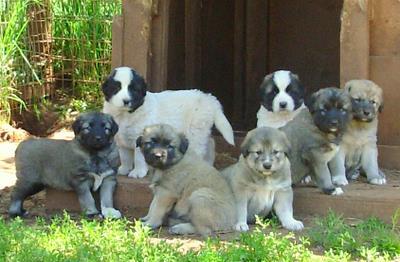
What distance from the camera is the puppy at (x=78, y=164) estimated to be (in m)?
8.53

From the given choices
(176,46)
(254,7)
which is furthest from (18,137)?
(254,7)

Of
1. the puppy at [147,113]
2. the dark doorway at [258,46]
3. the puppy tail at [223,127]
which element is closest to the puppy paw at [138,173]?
the puppy at [147,113]

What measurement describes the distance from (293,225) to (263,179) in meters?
0.44

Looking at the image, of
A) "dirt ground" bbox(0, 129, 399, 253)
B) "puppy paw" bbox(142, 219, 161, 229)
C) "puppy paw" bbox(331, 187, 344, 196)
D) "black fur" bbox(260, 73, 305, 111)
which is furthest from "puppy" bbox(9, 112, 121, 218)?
"puppy paw" bbox(331, 187, 344, 196)

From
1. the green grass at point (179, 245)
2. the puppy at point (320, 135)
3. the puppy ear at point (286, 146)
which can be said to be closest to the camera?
the green grass at point (179, 245)

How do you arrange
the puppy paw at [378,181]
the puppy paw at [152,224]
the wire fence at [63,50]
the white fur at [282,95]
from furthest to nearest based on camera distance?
the wire fence at [63,50]
the white fur at [282,95]
the puppy paw at [378,181]
the puppy paw at [152,224]

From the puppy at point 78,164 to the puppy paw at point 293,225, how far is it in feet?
4.96

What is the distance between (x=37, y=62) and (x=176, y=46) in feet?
9.69

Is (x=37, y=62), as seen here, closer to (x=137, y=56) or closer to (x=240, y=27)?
(x=240, y=27)

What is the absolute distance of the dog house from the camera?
32.6 ft

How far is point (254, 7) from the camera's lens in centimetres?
1282

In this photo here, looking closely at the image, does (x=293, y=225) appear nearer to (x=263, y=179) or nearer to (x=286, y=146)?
(x=263, y=179)

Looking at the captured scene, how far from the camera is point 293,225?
793 cm

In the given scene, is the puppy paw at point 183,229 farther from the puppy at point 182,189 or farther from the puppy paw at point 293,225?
the puppy paw at point 293,225
